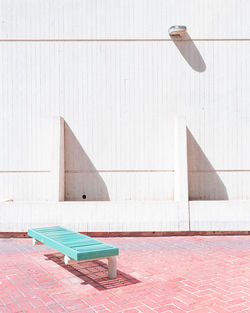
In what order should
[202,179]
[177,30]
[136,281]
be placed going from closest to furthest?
[136,281] → [177,30] → [202,179]

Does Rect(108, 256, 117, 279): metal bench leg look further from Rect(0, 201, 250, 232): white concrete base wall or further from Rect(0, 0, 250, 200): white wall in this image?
Rect(0, 0, 250, 200): white wall

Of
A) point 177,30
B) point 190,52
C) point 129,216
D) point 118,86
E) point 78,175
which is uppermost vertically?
point 177,30

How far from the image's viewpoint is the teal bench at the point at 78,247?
4234 mm

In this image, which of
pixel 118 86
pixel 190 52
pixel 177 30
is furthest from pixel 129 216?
pixel 177 30

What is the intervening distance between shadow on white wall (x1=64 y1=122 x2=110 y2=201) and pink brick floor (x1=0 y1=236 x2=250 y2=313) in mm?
2498

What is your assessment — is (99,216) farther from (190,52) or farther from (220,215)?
(190,52)

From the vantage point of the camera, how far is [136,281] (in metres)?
4.69

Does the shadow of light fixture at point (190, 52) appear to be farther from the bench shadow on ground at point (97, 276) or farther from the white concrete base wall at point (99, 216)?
the bench shadow on ground at point (97, 276)

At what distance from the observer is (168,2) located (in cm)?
925

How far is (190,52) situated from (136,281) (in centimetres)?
692

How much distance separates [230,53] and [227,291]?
23.5ft

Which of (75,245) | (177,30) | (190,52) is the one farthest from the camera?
(190,52)

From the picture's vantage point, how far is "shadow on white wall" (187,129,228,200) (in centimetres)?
912

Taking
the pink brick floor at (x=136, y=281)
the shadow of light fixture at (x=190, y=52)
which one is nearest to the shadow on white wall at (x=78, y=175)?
the pink brick floor at (x=136, y=281)
